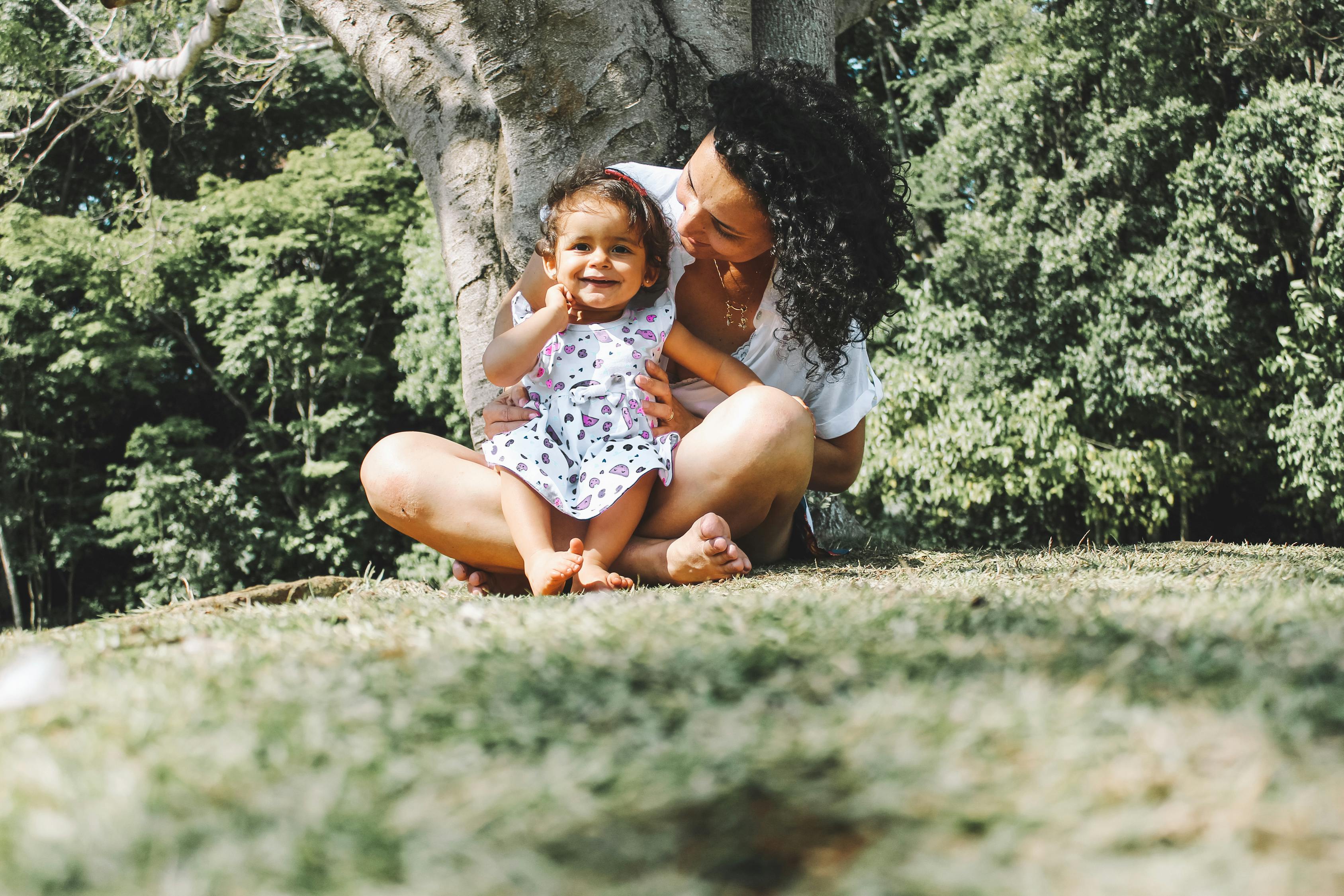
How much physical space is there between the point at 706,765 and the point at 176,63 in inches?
297

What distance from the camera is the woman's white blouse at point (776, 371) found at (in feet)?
9.08

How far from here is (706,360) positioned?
2.64m

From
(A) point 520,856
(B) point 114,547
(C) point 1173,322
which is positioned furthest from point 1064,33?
(B) point 114,547

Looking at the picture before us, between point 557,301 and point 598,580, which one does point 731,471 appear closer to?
point 598,580

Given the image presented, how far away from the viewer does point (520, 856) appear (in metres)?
0.61

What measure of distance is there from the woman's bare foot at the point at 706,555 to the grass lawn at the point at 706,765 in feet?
3.50

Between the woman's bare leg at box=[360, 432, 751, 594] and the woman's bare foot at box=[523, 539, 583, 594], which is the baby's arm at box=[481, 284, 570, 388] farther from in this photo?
the woman's bare foot at box=[523, 539, 583, 594]

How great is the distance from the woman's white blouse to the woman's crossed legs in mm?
364

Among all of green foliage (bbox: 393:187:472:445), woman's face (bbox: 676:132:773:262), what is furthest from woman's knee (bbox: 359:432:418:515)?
green foliage (bbox: 393:187:472:445)

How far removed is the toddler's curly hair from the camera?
8.46ft

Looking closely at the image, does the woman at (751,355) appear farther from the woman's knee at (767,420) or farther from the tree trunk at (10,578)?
the tree trunk at (10,578)

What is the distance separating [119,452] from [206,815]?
1447 centimetres

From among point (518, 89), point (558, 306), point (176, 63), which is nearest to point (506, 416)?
point (558, 306)

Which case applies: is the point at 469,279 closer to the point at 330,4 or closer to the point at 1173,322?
the point at 330,4
